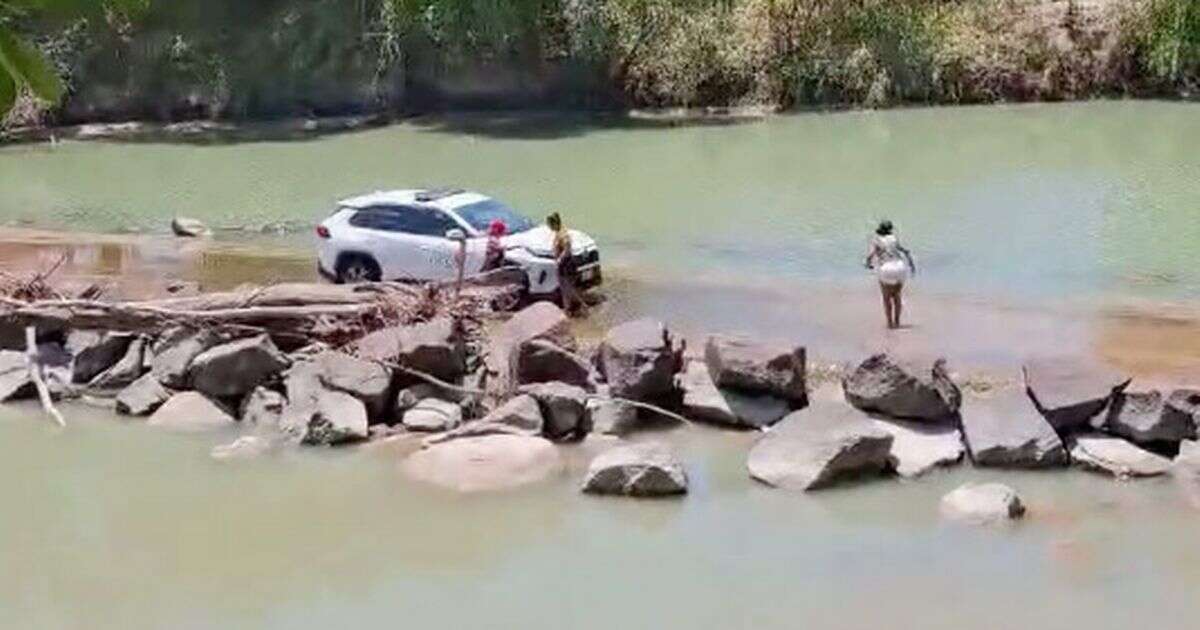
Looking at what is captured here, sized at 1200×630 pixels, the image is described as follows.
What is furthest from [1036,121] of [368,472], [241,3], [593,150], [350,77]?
[368,472]

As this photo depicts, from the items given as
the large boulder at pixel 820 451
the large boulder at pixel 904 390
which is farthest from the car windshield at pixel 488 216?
the large boulder at pixel 820 451

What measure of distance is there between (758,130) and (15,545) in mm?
32299

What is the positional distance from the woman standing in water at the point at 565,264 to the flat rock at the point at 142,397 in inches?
222

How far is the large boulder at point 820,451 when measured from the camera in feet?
48.3

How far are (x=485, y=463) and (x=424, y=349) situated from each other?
2422 millimetres

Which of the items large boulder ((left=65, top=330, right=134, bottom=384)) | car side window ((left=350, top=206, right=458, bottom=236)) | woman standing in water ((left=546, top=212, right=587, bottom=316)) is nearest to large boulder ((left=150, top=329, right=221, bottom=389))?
large boulder ((left=65, top=330, right=134, bottom=384))

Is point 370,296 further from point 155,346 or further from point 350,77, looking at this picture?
point 350,77

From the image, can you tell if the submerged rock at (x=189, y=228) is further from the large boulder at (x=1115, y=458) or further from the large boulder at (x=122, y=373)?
the large boulder at (x=1115, y=458)

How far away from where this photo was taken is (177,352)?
18.4 m

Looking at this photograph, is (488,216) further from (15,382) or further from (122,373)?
(15,382)

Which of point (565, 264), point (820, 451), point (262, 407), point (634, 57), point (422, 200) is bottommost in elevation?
point (262, 407)

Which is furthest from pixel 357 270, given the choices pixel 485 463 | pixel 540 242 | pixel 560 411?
pixel 485 463

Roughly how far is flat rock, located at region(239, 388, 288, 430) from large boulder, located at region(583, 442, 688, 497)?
4.29 m

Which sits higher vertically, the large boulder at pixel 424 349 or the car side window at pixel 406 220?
the car side window at pixel 406 220
